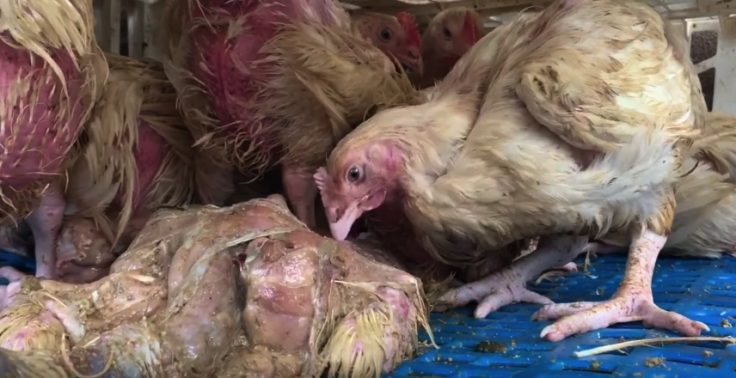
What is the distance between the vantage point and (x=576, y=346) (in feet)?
3.08

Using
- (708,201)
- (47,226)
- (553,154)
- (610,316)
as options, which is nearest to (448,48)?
(708,201)

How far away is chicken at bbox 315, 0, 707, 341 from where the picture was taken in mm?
1014

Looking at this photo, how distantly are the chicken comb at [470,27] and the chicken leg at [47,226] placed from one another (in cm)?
96

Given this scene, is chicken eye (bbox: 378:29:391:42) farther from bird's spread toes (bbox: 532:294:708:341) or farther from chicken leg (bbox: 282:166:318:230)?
bird's spread toes (bbox: 532:294:708:341)

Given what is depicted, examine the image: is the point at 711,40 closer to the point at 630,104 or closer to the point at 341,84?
the point at 630,104

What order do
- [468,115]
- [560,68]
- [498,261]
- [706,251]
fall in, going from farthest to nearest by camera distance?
1. [706,251]
2. [498,261]
3. [468,115]
4. [560,68]

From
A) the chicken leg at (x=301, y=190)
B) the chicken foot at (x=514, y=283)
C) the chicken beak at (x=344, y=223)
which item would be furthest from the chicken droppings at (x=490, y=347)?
the chicken leg at (x=301, y=190)

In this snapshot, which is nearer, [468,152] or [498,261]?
[468,152]

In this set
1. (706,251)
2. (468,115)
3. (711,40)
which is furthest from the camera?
(711,40)

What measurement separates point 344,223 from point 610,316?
0.41 metres

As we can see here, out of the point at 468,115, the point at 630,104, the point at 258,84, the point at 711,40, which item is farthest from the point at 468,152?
the point at 711,40

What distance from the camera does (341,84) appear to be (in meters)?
1.18

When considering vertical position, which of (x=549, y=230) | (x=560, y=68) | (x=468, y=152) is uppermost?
(x=560, y=68)

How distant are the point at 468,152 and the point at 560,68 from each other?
175mm
